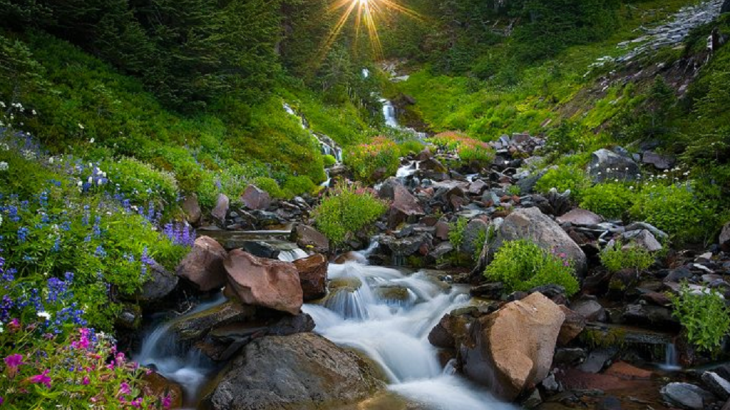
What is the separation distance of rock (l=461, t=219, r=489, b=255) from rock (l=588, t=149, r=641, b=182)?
559 cm

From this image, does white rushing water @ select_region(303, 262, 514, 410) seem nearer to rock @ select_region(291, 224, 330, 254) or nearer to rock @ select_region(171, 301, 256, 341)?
rock @ select_region(291, 224, 330, 254)

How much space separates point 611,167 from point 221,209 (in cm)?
1210

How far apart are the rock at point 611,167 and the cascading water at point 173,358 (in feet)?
40.7

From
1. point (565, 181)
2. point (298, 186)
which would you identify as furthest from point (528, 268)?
point (298, 186)

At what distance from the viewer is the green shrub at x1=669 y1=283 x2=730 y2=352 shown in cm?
640

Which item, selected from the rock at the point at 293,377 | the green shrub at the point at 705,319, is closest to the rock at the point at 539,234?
the green shrub at the point at 705,319

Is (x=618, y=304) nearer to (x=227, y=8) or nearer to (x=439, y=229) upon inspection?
(x=439, y=229)

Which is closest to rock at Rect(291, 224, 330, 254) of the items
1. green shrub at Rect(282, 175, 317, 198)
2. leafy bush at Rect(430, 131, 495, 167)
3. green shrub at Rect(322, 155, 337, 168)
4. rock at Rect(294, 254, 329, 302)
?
rock at Rect(294, 254, 329, 302)

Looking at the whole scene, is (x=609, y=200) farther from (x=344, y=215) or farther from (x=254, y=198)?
(x=254, y=198)

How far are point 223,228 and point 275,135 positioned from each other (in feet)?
28.2

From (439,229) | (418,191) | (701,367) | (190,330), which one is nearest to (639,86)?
(418,191)

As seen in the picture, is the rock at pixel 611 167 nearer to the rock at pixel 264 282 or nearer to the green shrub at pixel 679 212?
the green shrub at pixel 679 212

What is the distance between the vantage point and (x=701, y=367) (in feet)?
21.0

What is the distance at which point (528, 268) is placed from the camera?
8719 millimetres
